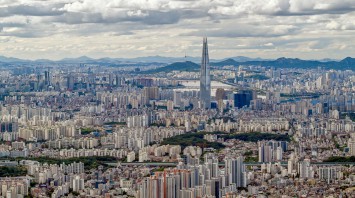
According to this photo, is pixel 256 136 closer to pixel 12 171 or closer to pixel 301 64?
pixel 12 171

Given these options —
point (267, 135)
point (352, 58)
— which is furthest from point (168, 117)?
point (352, 58)

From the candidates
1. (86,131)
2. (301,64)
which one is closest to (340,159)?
(86,131)

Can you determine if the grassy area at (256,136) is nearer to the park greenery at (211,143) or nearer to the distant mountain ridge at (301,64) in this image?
the park greenery at (211,143)

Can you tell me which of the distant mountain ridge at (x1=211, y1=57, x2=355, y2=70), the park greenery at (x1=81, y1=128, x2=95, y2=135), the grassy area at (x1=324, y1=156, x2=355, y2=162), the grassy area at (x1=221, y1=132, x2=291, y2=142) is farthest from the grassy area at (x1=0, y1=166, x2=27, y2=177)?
the distant mountain ridge at (x1=211, y1=57, x2=355, y2=70)

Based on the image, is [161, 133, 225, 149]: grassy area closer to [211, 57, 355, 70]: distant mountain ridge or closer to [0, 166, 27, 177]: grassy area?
[0, 166, 27, 177]: grassy area

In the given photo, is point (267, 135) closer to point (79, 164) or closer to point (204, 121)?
point (204, 121)
